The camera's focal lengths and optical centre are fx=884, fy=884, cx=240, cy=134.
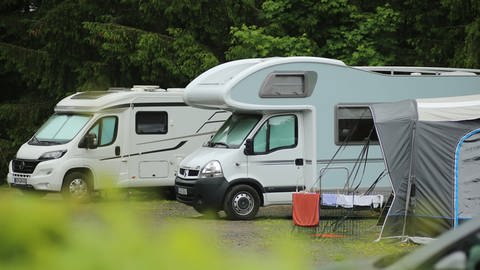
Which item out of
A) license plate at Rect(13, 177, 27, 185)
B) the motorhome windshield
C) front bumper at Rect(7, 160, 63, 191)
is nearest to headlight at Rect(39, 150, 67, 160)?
front bumper at Rect(7, 160, 63, 191)

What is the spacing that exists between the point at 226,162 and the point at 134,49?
466 inches

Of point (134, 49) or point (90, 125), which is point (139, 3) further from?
point (90, 125)

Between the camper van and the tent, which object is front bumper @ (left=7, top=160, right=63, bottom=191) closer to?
the camper van

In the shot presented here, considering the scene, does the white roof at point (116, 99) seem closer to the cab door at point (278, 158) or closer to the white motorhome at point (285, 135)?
the white motorhome at point (285, 135)

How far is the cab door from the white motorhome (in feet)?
0.06

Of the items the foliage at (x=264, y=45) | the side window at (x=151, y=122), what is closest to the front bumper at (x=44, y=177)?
the side window at (x=151, y=122)

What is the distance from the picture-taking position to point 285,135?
16.3 m

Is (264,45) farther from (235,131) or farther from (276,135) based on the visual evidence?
(276,135)

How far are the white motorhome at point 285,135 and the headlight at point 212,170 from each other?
0.02m

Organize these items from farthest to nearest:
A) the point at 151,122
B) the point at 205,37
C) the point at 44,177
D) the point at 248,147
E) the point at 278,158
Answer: the point at 205,37
the point at 151,122
the point at 44,177
the point at 278,158
the point at 248,147

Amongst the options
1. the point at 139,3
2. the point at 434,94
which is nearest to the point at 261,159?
the point at 434,94

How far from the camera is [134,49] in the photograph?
27.0 m

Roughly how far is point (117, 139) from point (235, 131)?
4.02 m

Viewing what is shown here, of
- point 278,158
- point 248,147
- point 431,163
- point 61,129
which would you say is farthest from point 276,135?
point 61,129
